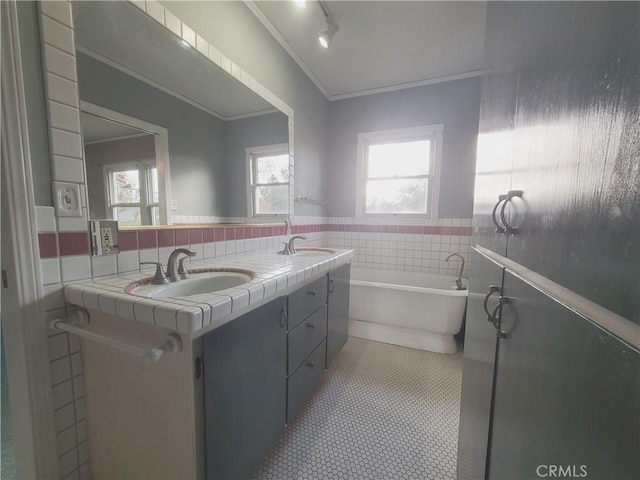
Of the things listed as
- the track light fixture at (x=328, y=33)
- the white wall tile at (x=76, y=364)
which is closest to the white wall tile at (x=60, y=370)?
the white wall tile at (x=76, y=364)

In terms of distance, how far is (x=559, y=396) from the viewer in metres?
0.45

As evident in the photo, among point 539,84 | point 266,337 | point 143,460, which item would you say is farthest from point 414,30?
point 143,460

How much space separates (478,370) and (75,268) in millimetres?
1525

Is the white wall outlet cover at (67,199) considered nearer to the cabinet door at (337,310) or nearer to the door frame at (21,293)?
the door frame at (21,293)

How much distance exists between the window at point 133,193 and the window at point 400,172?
2311mm

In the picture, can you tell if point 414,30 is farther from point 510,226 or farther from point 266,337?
point 266,337

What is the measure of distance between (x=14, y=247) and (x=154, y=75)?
3.09ft

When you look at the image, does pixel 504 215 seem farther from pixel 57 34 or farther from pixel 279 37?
pixel 279 37

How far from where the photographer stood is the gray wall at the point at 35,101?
0.74m

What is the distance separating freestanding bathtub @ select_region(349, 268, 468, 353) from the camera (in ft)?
6.85

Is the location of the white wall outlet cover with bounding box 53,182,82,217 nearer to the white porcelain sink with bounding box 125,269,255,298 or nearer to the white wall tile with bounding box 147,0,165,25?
the white porcelain sink with bounding box 125,269,255,298

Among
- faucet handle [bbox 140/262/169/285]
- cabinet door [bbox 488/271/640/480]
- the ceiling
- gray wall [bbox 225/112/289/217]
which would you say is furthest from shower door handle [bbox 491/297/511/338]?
the ceiling

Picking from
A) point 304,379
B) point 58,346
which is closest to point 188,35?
point 58,346

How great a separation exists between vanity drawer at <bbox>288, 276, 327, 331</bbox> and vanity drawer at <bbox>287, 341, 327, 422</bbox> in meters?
0.29
